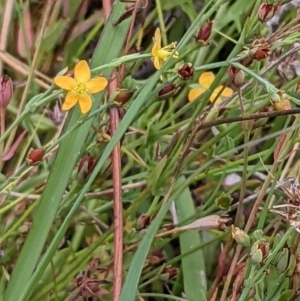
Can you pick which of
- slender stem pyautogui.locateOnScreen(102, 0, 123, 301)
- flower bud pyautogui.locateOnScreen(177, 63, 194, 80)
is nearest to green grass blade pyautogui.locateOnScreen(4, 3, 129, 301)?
slender stem pyautogui.locateOnScreen(102, 0, 123, 301)

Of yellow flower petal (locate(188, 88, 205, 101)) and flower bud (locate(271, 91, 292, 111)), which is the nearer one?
flower bud (locate(271, 91, 292, 111))

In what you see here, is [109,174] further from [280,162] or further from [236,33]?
[236,33]

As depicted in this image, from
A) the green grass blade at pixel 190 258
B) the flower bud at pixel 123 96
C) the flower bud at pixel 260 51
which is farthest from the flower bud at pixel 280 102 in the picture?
the green grass blade at pixel 190 258

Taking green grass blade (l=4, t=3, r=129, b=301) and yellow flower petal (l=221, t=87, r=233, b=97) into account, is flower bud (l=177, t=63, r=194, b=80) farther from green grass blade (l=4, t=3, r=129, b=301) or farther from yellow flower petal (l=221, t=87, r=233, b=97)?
yellow flower petal (l=221, t=87, r=233, b=97)

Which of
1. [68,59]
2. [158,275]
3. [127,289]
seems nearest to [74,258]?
[158,275]

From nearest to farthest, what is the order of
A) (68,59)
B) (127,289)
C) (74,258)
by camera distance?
(127,289)
(74,258)
(68,59)

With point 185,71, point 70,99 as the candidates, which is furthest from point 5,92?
point 185,71

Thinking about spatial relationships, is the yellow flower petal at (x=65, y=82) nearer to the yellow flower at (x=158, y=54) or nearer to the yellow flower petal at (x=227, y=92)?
the yellow flower at (x=158, y=54)

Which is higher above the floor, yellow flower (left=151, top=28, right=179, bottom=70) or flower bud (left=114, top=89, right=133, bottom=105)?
yellow flower (left=151, top=28, right=179, bottom=70)

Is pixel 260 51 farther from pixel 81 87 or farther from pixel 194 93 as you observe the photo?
pixel 194 93
